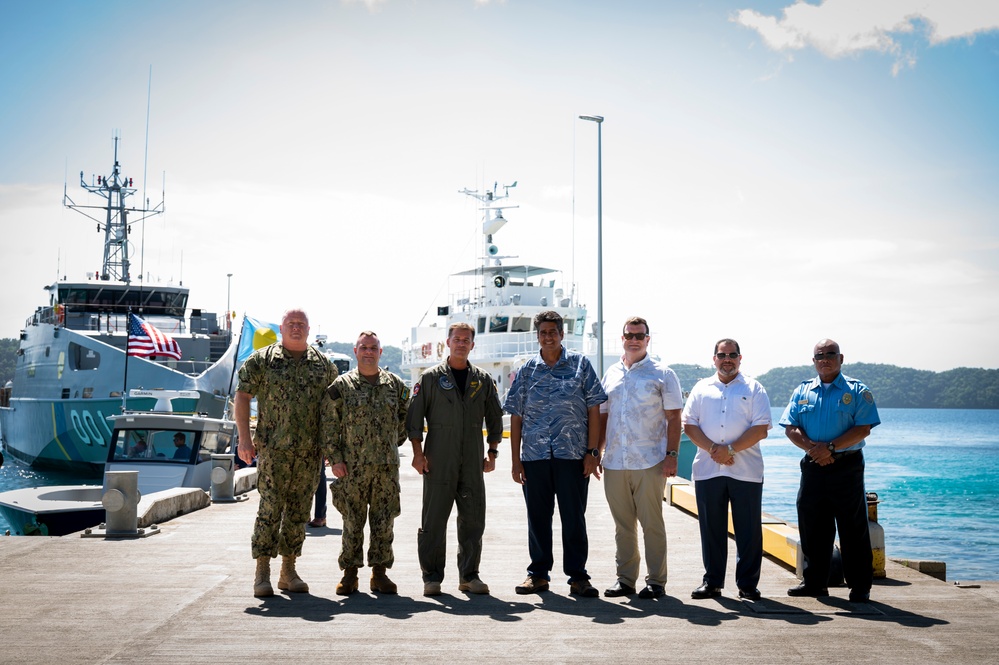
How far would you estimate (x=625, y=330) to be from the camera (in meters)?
6.53

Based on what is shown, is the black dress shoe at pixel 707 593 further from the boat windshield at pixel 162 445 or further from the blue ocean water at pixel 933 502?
the blue ocean water at pixel 933 502

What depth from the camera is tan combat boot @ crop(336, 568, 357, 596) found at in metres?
6.36

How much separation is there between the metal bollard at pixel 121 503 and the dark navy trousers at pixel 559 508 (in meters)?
4.53

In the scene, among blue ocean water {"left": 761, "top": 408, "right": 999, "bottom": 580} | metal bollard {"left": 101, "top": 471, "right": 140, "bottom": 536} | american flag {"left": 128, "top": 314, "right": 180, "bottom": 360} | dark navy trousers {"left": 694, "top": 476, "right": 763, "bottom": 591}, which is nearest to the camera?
dark navy trousers {"left": 694, "top": 476, "right": 763, "bottom": 591}

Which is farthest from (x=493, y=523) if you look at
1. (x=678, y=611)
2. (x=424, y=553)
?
(x=678, y=611)

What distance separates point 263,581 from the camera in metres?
6.24

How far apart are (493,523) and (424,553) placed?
15.3 ft

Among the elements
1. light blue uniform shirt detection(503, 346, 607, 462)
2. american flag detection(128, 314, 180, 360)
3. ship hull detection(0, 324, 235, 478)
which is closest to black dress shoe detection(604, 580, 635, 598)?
light blue uniform shirt detection(503, 346, 607, 462)

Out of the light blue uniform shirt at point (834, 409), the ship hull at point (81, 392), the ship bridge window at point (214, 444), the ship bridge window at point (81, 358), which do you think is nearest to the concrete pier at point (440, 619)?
the light blue uniform shirt at point (834, 409)

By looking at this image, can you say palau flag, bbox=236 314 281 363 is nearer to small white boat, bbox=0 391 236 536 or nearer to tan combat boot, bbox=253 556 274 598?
small white boat, bbox=0 391 236 536

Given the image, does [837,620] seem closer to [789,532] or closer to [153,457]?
[789,532]

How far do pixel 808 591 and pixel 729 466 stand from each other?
103 cm

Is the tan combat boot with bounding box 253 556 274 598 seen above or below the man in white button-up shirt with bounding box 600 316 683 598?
below

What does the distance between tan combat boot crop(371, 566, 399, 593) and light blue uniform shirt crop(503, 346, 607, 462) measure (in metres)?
1.28
